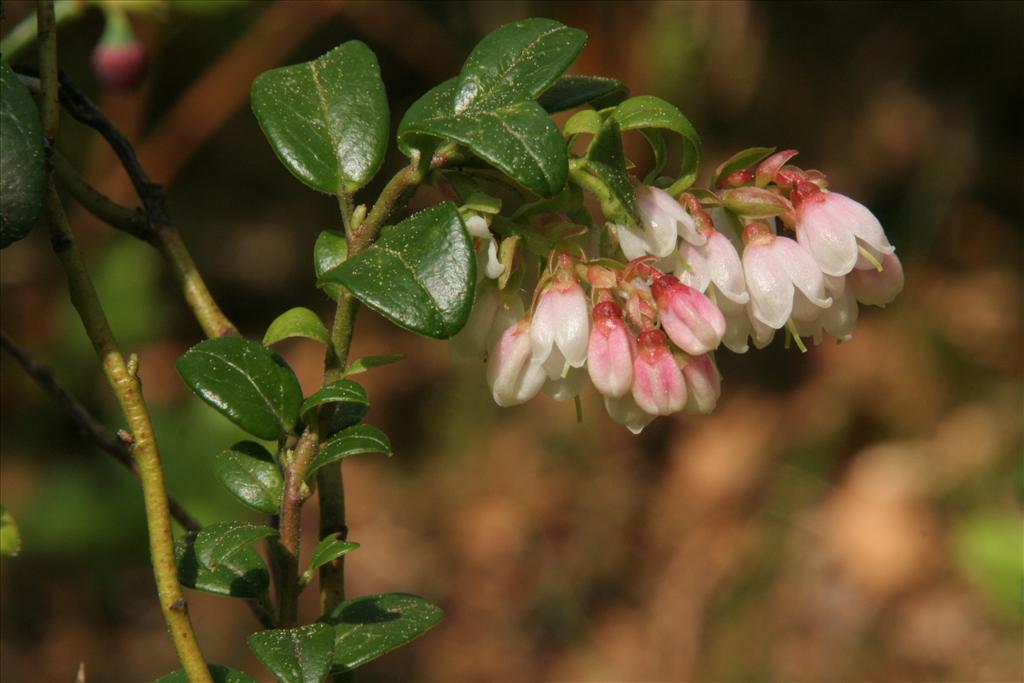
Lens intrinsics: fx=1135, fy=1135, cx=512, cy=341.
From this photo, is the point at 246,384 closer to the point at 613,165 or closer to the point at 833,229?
the point at 613,165

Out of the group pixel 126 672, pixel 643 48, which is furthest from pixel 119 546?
pixel 643 48

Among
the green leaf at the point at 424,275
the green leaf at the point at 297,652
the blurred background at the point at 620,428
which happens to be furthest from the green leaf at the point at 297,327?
the blurred background at the point at 620,428

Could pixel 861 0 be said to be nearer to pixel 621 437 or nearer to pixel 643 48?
pixel 643 48

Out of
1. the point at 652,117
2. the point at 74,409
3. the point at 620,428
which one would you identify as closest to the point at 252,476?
the point at 74,409

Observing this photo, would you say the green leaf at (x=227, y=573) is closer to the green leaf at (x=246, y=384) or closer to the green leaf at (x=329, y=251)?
the green leaf at (x=246, y=384)

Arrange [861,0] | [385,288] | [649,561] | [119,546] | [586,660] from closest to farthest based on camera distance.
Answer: [385,288], [119,546], [586,660], [649,561], [861,0]
